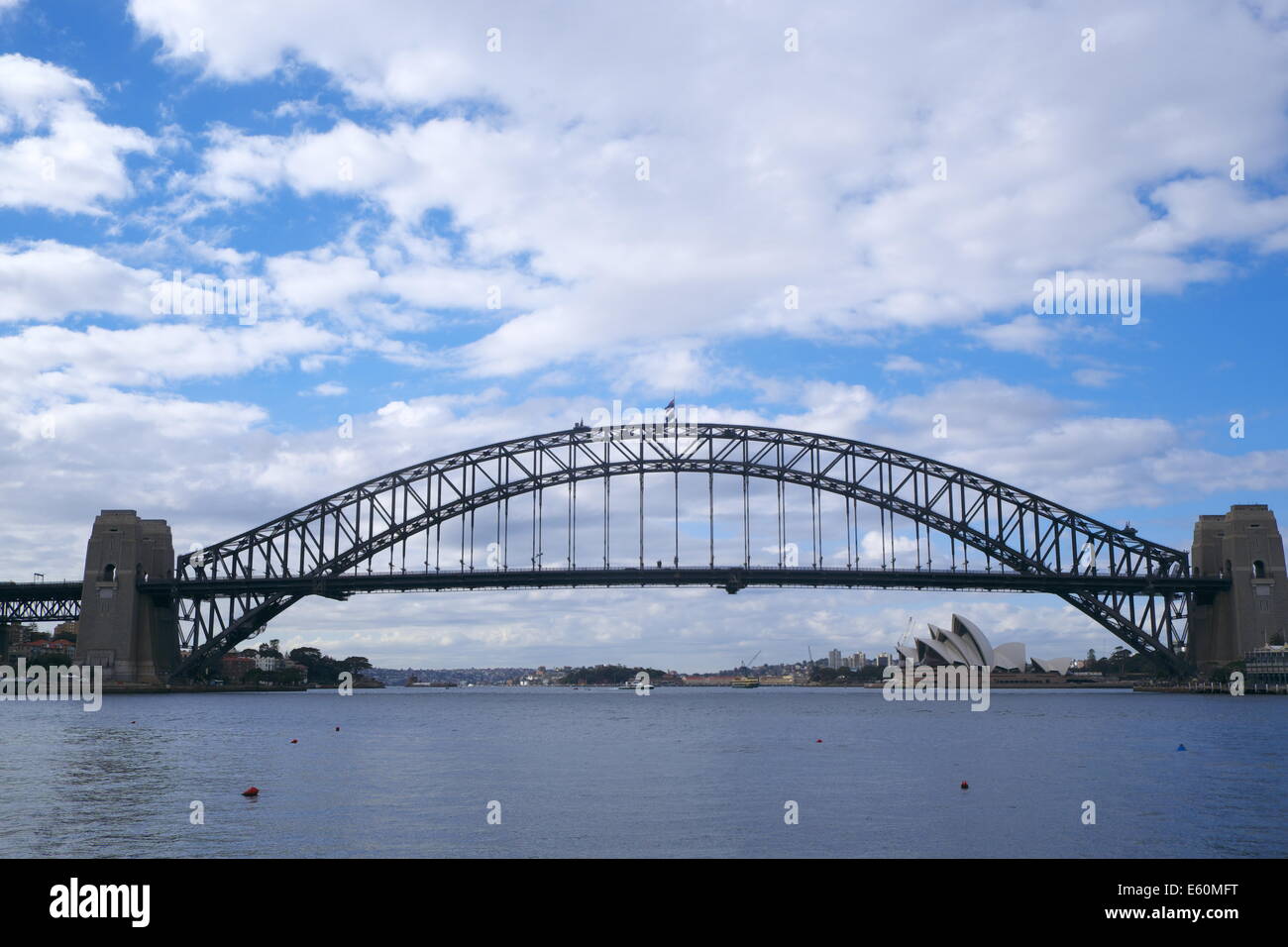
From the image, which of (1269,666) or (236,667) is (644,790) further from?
(236,667)

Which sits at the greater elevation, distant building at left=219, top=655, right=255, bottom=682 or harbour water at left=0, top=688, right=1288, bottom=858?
harbour water at left=0, top=688, right=1288, bottom=858

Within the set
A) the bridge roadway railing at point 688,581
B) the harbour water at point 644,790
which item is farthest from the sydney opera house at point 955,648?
the harbour water at point 644,790

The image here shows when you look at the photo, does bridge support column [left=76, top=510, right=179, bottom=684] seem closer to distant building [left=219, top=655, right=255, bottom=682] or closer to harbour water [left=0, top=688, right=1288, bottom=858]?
harbour water [left=0, top=688, right=1288, bottom=858]

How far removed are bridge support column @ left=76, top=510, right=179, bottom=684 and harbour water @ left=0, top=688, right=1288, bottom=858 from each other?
1545 inches

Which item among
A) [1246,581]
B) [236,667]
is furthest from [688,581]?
[236,667]

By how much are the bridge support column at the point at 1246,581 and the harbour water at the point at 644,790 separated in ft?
125

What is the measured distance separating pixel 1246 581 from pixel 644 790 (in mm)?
78560

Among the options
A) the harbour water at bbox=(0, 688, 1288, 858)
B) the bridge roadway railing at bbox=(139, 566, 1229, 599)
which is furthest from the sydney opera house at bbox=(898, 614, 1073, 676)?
the harbour water at bbox=(0, 688, 1288, 858)

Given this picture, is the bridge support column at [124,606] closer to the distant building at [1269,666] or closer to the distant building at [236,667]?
the distant building at [236,667]

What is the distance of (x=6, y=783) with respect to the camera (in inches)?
1281

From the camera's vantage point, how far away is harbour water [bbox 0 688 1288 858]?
916 inches

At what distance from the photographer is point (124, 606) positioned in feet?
317

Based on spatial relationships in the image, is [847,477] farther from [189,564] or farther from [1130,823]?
[1130,823]

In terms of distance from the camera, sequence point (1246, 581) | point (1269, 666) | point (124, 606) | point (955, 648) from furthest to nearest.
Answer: point (955, 648)
point (124, 606)
point (1246, 581)
point (1269, 666)
